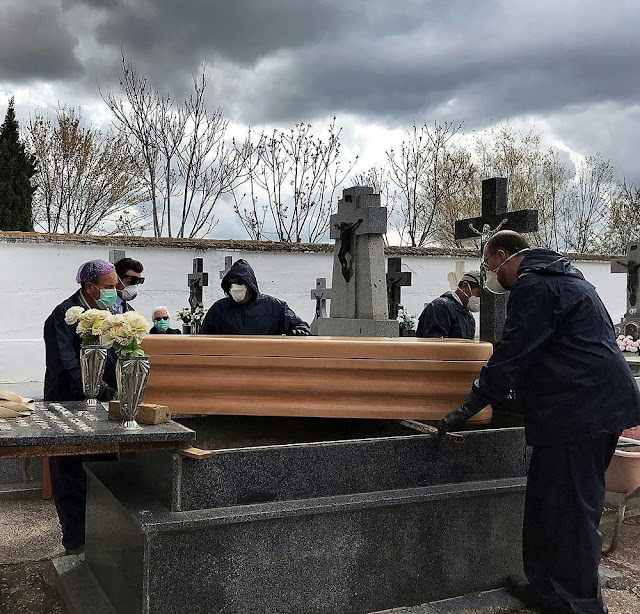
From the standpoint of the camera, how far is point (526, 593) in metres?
3.35

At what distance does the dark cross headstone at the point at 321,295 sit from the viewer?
469 inches

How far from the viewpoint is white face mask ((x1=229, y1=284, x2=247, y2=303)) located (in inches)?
204

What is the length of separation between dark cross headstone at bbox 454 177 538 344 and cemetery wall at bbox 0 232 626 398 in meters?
6.32

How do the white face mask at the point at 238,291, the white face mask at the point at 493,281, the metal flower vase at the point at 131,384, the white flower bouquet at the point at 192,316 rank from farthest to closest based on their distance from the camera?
the white flower bouquet at the point at 192,316 < the white face mask at the point at 238,291 < the white face mask at the point at 493,281 < the metal flower vase at the point at 131,384

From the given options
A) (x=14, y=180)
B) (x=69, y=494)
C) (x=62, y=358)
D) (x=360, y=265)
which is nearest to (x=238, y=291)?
(x=62, y=358)

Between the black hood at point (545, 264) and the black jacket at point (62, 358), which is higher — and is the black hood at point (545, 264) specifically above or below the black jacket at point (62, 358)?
above

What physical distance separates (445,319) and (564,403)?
3.30m

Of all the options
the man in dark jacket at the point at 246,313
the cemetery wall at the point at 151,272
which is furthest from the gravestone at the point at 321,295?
the man in dark jacket at the point at 246,313

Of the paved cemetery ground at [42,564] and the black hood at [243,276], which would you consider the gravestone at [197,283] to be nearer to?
the black hood at [243,276]

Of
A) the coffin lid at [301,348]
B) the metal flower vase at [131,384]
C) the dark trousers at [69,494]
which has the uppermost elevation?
the coffin lid at [301,348]

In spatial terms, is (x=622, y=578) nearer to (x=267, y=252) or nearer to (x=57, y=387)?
(x=57, y=387)

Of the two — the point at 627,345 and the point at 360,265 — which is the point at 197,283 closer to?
the point at 360,265

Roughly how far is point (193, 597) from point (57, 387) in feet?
5.31

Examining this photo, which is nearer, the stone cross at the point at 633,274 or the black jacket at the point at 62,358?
the black jacket at the point at 62,358
